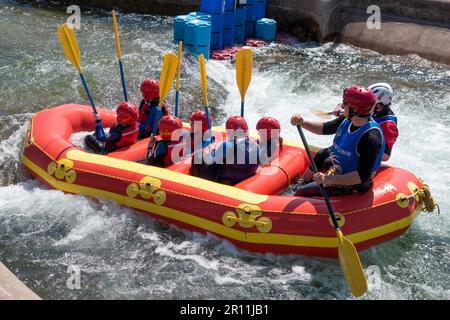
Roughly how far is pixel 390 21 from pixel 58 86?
6546 mm

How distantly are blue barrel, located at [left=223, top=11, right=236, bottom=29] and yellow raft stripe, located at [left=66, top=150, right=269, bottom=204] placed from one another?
229 inches

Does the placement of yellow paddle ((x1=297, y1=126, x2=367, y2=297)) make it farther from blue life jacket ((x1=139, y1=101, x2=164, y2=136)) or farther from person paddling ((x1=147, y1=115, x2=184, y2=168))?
blue life jacket ((x1=139, y1=101, x2=164, y2=136))

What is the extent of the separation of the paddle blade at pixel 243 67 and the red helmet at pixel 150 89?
86 cm

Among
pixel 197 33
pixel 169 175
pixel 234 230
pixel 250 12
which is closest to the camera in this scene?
pixel 234 230

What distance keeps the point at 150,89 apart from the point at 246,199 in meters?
1.88

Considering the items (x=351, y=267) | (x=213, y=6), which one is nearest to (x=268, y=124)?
(x=351, y=267)

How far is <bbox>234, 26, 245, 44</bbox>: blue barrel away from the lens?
10688mm

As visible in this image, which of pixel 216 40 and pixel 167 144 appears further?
pixel 216 40

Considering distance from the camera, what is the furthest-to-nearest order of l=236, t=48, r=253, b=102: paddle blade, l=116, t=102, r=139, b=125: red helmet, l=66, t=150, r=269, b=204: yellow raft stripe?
l=236, t=48, r=253, b=102: paddle blade → l=116, t=102, r=139, b=125: red helmet → l=66, t=150, r=269, b=204: yellow raft stripe

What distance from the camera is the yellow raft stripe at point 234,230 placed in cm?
440

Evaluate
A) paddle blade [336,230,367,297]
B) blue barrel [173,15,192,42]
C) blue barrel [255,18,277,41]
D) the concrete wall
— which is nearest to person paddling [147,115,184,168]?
paddle blade [336,230,367,297]

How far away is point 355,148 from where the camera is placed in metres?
4.23

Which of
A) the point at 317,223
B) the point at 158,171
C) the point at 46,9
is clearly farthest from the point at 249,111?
the point at 46,9

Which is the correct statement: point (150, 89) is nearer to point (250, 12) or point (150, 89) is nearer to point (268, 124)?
point (268, 124)
